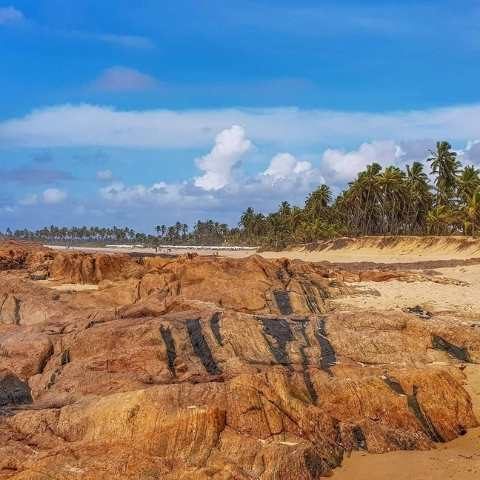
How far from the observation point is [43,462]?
8.02m

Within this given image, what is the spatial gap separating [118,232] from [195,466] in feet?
634

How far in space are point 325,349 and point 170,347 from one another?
322cm

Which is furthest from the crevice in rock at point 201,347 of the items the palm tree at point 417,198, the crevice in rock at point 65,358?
the palm tree at point 417,198

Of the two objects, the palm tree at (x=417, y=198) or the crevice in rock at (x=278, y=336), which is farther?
the palm tree at (x=417, y=198)

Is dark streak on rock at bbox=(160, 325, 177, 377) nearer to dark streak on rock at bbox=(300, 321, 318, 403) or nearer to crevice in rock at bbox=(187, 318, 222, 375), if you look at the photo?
crevice in rock at bbox=(187, 318, 222, 375)

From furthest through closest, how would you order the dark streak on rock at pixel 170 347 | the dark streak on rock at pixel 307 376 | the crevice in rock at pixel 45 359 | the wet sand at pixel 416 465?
the crevice in rock at pixel 45 359 → the dark streak on rock at pixel 170 347 → the dark streak on rock at pixel 307 376 → the wet sand at pixel 416 465

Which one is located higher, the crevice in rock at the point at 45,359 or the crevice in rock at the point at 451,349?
the crevice in rock at the point at 45,359

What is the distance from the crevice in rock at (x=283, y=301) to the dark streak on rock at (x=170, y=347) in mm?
8005

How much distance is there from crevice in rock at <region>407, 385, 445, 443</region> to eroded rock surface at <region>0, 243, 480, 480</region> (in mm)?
24

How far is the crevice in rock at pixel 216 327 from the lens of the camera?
509 inches

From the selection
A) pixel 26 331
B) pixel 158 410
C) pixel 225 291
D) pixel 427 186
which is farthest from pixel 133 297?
pixel 427 186

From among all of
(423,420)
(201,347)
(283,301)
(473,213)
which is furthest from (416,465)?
(473,213)

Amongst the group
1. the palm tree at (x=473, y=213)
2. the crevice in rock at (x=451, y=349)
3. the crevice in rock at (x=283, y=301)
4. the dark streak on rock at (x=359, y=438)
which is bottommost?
the dark streak on rock at (x=359, y=438)

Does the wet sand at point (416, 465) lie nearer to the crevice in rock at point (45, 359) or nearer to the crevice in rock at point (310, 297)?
the crevice in rock at point (45, 359)
